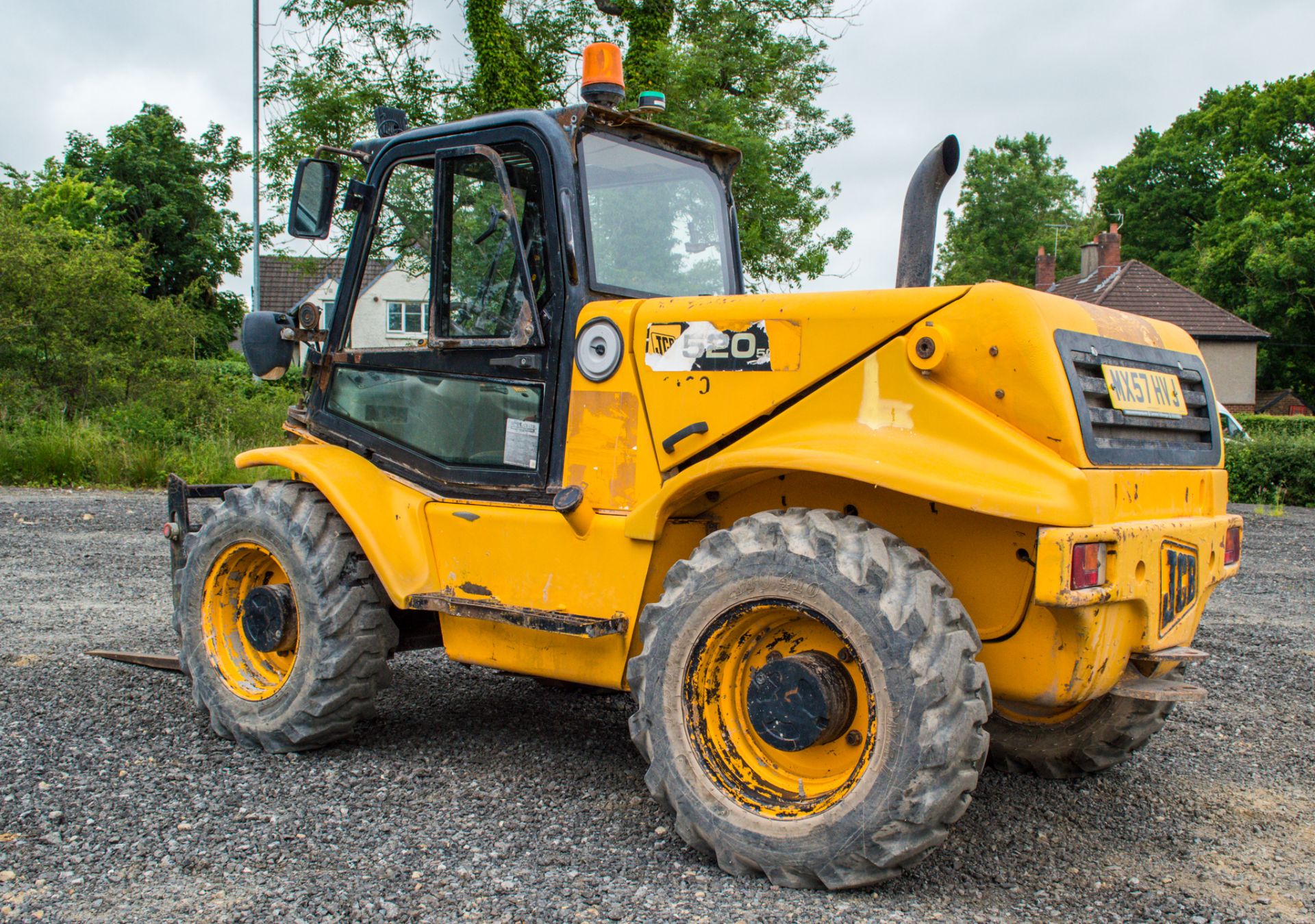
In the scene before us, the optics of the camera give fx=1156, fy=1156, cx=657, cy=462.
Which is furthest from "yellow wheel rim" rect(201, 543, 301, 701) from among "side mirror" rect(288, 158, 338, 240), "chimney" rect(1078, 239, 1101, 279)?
"chimney" rect(1078, 239, 1101, 279)

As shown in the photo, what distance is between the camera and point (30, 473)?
15.9 m

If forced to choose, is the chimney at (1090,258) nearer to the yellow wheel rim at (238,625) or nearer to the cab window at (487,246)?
the cab window at (487,246)

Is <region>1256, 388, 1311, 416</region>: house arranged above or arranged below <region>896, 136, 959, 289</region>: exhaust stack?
below

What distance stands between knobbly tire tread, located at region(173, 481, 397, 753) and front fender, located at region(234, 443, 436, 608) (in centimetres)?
10

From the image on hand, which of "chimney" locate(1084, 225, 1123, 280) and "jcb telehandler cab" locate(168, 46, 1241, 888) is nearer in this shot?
"jcb telehandler cab" locate(168, 46, 1241, 888)

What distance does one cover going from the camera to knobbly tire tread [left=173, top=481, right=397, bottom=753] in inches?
178

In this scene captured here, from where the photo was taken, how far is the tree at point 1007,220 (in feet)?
192

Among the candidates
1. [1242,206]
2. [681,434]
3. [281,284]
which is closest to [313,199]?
[681,434]

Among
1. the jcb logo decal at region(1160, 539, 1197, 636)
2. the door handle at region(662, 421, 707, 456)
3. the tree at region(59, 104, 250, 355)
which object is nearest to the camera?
the jcb logo decal at region(1160, 539, 1197, 636)

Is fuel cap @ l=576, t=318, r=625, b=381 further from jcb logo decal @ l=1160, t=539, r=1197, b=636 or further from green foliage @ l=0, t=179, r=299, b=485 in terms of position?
green foliage @ l=0, t=179, r=299, b=485

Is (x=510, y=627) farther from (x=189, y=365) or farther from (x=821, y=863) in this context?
(x=189, y=365)

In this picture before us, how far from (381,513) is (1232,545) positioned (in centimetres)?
318

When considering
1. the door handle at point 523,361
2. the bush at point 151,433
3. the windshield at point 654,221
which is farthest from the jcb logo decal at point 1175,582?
the bush at point 151,433

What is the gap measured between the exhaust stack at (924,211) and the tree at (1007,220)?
55.4 meters
